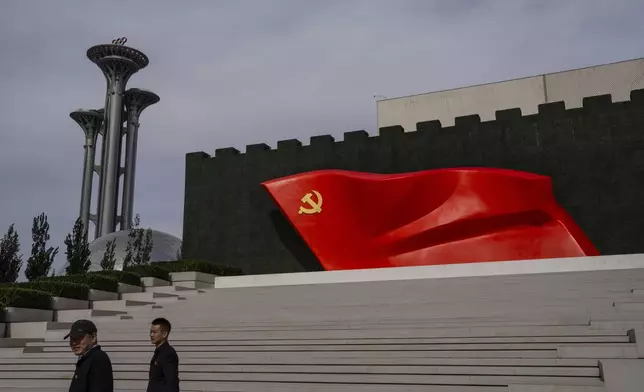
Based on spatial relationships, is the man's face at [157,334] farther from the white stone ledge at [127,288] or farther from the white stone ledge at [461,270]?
the white stone ledge at [127,288]

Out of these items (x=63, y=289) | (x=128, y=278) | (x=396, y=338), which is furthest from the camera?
(x=128, y=278)

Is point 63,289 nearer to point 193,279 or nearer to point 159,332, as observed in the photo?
point 193,279

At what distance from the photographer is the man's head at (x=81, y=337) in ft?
12.8

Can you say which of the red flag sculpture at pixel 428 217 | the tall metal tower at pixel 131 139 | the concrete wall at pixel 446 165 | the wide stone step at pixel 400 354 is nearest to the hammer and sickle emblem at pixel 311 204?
the red flag sculpture at pixel 428 217

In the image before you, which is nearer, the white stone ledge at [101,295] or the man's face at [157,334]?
the man's face at [157,334]

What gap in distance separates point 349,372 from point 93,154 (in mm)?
54211

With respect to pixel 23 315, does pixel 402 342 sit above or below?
below

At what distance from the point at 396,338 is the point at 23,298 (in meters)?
8.63

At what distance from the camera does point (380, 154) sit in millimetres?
19203

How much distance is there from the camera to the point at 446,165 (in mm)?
18266

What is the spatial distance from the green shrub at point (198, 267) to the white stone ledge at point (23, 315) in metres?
4.91

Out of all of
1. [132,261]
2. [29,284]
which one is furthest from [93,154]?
[29,284]

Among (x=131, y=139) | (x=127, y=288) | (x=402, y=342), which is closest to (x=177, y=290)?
(x=127, y=288)

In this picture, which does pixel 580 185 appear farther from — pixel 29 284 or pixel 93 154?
pixel 93 154
